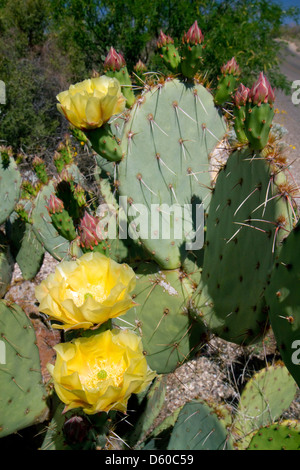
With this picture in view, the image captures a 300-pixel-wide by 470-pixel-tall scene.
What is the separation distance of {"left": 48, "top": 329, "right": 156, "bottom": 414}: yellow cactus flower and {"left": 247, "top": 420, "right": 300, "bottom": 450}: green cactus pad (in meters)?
0.85

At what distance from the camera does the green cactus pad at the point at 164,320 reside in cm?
150

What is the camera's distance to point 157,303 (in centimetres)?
152

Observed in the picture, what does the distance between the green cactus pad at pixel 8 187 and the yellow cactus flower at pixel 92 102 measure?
1.58 m

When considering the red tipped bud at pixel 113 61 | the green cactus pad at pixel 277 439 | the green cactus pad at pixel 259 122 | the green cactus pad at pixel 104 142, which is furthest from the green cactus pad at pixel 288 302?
the red tipped bud at pixel 113 61

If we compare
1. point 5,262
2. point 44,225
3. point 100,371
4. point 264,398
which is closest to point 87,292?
point 100,371

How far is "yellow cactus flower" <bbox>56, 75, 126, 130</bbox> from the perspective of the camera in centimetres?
99

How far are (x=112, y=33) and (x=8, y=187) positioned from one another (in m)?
5.76

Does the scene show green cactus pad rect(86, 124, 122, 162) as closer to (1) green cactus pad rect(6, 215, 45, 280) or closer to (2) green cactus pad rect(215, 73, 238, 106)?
(2) green cactus pad rect(215, 73, 238, 106)

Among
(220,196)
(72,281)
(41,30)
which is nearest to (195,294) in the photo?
(220,196)

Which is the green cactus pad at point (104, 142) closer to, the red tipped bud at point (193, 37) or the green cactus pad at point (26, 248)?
the red tipped bud at point (193, 37)

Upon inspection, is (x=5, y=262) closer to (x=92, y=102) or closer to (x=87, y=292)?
(x=92, y=102)

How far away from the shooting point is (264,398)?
1706 mm

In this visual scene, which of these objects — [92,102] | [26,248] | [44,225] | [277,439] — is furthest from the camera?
[26,248]
